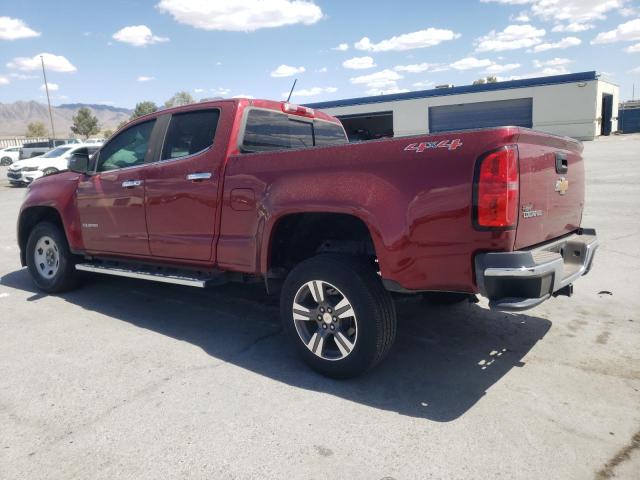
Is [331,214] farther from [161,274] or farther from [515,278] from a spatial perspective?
[161,274]

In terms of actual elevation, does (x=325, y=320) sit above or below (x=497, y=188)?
below

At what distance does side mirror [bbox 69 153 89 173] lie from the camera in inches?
213

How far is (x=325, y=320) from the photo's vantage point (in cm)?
357

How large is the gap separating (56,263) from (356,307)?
13.7 feet

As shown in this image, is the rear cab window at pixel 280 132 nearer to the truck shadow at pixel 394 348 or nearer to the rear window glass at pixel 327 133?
the rear window glass at pixel 327 133

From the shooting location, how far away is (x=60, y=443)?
290cm

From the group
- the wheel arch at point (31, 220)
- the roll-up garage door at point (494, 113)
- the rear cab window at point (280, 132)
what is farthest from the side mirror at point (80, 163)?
the roll-up garage door at point (494, 113)

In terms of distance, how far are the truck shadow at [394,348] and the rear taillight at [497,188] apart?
1180mm

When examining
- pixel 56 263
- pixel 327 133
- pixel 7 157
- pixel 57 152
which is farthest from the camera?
pixel 7 157

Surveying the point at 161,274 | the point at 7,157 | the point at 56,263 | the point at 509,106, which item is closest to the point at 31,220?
the point at 56,263

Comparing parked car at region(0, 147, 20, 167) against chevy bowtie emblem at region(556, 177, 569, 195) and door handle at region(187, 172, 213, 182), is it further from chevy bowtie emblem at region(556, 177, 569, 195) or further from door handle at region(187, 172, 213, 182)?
chevy bowtie emblem at region(556, 177, 569, 195)

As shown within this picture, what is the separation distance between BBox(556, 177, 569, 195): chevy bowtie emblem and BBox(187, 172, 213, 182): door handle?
2.55 meters

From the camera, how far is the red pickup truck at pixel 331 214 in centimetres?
289

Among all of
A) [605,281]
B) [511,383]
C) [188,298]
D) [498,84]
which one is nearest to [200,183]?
[188,298]
